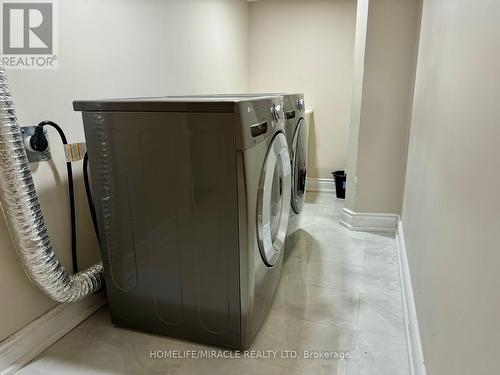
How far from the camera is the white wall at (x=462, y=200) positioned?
2.39 feet

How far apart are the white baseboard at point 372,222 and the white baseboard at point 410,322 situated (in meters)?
0.52

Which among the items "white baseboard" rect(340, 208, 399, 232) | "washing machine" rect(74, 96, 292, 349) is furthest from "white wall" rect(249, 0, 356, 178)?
"washing machine" rect(74, 96, 292, 349)

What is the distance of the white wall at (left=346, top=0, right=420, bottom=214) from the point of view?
240 cm

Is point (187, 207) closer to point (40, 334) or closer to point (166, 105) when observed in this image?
point (166, 105)

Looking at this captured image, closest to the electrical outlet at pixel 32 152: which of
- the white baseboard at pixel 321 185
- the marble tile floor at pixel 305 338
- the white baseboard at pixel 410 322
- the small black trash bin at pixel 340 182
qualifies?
the marble tile floor at pixel 305 338

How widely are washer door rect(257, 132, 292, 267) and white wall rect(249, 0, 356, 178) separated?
1.97 m

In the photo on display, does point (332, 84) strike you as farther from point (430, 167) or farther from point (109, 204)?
point (109, 204)

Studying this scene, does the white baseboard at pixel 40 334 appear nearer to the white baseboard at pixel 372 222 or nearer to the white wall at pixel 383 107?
the white baseboard at pixel 372 222

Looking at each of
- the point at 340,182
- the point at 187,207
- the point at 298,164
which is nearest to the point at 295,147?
the point at 298,164

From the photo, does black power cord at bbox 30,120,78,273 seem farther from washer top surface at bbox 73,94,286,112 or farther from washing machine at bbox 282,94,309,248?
washing machine at bbox 282,94,309,248

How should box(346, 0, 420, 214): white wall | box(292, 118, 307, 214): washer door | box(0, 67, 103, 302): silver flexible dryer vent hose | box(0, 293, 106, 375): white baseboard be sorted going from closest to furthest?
box(0, 67, 103, 302): silver flexible dryer vent hose → box(0, 293, 106, 375): white baseboard → box(292, 118, 307, 214): washer door → box(346, 0, 420, 214): white wall

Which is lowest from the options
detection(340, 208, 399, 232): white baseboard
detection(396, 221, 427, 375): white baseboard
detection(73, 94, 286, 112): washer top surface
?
detection(396, 221, 427, 375): white baseboard

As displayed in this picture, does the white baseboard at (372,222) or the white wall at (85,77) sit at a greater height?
the white wall at (85,77)

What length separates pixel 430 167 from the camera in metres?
1.44
